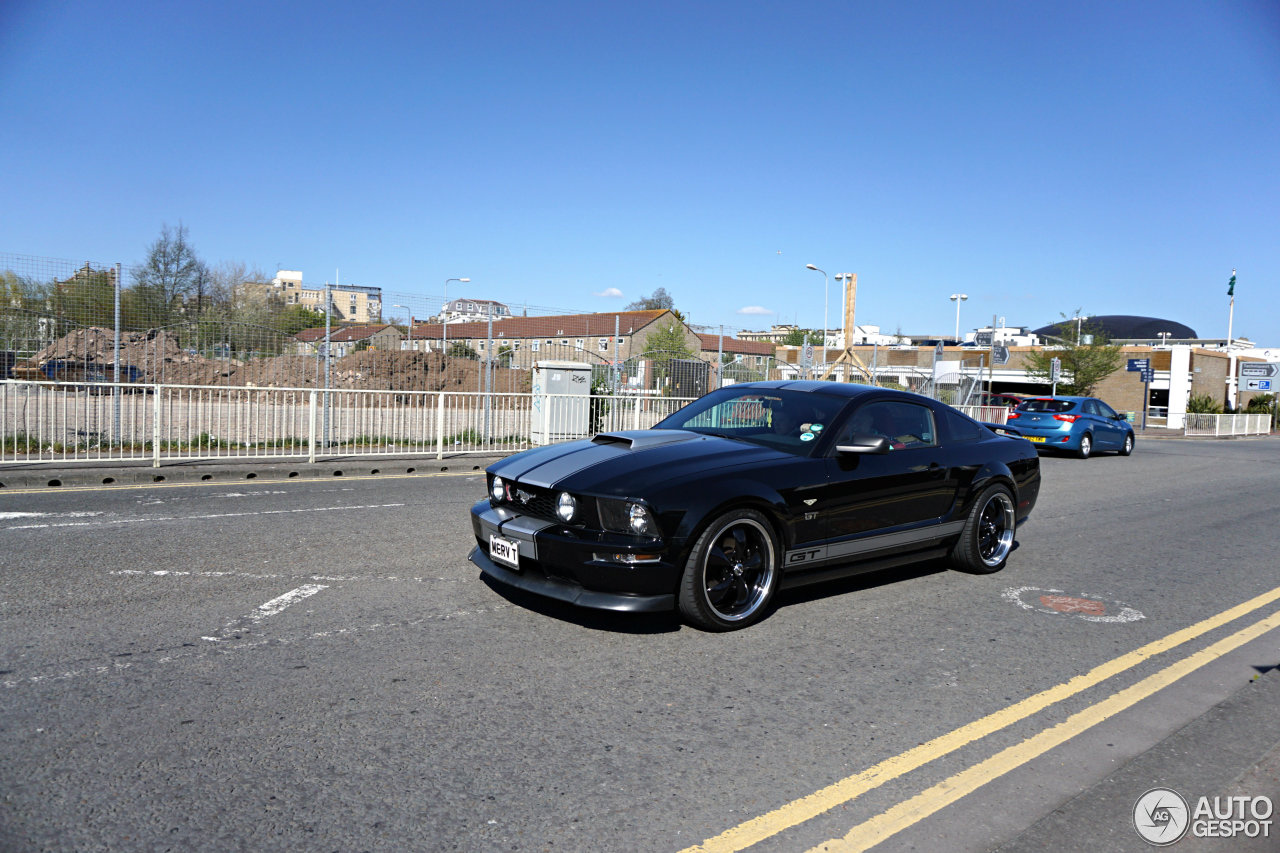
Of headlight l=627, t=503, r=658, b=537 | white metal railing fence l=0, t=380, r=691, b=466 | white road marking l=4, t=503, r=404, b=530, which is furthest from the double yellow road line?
white metal railing fence l=0, t=380, r=691, b=466

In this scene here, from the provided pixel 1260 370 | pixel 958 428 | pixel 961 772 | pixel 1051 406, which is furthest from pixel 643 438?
pixel 1260 370

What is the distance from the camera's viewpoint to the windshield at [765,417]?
18.2 feet

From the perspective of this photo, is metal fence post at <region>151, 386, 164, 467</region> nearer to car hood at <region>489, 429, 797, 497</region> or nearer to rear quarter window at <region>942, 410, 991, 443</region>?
car hood at <region>489, 429, 797, 497</region>

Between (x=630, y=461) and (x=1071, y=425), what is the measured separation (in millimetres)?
17170

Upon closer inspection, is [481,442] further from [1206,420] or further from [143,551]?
[1206,420]

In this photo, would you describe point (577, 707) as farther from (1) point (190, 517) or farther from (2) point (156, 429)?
(2) point (156, 429)

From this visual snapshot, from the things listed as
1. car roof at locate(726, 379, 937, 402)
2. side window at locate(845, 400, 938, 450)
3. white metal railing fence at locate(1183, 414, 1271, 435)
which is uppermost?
car roof at locate(726, 379, 937, 402)

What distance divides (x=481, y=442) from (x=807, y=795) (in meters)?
12.5

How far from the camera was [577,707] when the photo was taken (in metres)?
3.73

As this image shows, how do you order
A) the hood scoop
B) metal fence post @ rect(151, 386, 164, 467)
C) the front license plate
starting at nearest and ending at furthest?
the front license plate
the hood scoop
metal fence post @ rect(151, 386, 164, 467)

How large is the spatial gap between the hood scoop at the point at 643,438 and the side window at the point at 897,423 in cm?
114

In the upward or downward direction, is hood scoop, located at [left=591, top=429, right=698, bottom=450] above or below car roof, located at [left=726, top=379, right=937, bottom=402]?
below

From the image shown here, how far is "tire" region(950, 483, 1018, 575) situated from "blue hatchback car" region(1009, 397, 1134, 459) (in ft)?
43.5

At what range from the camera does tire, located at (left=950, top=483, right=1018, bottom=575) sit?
6.46 m
